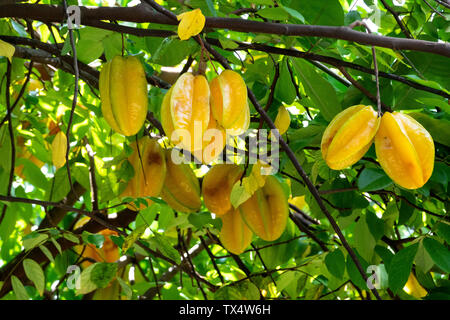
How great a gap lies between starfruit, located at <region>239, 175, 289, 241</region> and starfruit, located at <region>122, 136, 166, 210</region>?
254 millimetres

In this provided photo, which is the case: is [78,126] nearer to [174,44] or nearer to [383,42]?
[174,44]

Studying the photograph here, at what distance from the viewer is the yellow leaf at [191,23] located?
Result: 3.05 ft

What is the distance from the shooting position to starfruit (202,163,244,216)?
152 centimetres

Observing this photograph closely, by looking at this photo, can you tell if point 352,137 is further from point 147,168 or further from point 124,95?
point 147,168

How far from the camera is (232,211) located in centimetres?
163

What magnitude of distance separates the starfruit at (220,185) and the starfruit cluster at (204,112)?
395 millimetres

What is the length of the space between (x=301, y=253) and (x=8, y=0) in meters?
1.59

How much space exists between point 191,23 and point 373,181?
2.01ft

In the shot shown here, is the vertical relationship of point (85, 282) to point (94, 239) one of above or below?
below

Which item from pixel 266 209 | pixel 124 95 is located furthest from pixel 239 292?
pixel 124 95

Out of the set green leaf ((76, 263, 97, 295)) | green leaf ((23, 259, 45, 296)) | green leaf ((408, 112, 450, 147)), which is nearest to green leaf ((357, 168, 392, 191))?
green leaf ((408, 112, 450, 147))

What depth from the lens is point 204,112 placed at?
3.50ft
